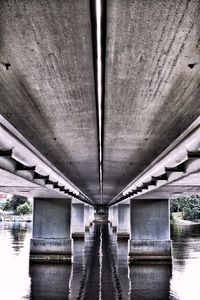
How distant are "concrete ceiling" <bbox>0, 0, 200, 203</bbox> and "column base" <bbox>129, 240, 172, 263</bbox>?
73.5 ft

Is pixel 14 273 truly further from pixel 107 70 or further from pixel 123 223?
pixel 123 223

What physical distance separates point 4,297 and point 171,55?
51.9 ft

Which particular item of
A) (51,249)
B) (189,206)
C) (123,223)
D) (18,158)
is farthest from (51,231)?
(189,206)

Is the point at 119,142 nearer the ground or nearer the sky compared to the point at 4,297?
nearer the sky

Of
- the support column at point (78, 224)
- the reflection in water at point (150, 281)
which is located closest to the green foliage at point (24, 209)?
the support column at point (78, 224)

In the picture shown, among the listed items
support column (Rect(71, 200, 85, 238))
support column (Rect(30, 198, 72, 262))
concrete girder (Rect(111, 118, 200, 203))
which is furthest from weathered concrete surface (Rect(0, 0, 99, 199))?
support column (Rect(71, 200, 85, 238))

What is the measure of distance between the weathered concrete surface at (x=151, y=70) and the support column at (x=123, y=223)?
48.9 metres

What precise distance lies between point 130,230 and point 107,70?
30001 millimetres

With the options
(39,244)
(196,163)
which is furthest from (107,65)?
(39,244)

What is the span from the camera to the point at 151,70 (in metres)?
7.66

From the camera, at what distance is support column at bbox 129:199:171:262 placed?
1379 inches

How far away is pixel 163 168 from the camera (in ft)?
49.7

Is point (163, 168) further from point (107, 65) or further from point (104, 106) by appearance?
point (107, 65)

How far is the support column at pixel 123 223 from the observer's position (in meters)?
61.5
